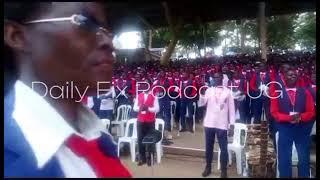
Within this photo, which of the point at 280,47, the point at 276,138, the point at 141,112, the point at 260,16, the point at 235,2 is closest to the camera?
the point at 235,2

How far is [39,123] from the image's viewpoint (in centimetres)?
65

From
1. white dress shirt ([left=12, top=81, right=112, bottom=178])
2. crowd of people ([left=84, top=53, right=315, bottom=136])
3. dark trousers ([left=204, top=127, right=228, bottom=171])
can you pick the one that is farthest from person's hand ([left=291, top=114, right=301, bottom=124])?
white dress shirt ([left=12, top=81, right=112, bottom=178])

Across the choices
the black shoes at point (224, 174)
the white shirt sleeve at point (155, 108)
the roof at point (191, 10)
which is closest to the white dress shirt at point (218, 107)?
the white shirt sleeve at point (155, 108)

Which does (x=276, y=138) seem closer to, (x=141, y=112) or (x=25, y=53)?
(x=141, y=112)

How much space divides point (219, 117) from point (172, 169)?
118cm

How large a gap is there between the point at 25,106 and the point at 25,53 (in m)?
0.09

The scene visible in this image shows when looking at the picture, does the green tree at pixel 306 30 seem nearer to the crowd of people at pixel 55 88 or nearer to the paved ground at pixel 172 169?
the paved ground at pixel 172 169

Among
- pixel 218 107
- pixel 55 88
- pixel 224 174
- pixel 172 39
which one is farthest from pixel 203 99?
pixel 55 88

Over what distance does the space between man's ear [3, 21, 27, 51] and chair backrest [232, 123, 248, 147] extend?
2.13 meters

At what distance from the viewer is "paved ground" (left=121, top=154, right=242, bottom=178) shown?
58.2 inches

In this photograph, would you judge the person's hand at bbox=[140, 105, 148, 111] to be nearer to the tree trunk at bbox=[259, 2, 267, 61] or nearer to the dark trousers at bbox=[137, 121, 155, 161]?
the dark trousers at bbox=[137, 121, 155, 161]

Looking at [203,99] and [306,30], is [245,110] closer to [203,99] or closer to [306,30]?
[203,99]

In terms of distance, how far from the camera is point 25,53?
67 cm

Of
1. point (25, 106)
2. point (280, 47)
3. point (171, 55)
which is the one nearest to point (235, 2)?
point (171, 55)
